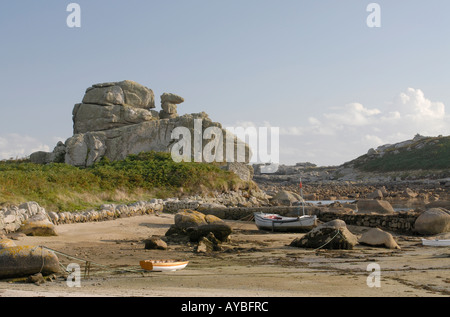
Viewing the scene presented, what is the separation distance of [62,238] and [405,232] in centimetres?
1346

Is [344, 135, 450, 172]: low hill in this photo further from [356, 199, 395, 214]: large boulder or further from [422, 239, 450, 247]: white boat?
[422, 239, 450, 247]: white boat

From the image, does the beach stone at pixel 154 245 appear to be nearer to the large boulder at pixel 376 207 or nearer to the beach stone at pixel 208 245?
the beach stone at pixel 208 245

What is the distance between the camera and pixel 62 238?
15.2 metres

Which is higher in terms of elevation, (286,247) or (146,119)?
(146,119)

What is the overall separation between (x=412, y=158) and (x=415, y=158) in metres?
0.52

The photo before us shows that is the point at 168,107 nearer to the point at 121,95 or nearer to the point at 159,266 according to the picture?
the point at 121,95

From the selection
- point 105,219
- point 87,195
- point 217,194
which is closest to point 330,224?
point 105,219

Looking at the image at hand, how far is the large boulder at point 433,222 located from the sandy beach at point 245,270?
1.40m

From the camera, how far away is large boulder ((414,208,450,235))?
17922 mm

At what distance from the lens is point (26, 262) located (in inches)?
354

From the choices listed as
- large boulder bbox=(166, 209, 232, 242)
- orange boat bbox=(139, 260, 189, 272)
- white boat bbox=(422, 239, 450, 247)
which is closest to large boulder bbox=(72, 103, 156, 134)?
large boulder bbox=(166, 209, 232, 242)

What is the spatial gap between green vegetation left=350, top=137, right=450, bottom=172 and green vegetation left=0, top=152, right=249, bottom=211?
50842 millimetres
